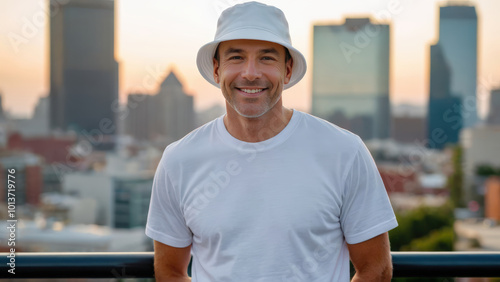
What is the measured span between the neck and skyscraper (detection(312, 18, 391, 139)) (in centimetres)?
3977

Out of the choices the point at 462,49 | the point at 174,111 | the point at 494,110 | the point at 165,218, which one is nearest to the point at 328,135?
the point at 165,218

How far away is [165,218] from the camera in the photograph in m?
1.26

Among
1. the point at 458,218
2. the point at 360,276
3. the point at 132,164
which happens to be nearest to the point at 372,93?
the point at 458,218

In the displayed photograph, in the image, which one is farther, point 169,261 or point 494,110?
point 494,110

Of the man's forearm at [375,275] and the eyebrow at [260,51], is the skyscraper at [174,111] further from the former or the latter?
the man's forearm at [375,275]

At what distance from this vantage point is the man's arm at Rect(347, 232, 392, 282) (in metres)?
1.18

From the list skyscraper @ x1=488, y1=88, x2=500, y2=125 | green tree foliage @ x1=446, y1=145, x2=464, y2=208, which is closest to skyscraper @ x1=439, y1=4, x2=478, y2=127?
skyscraper @ x1=488, y1=88, x2=500, y2=125

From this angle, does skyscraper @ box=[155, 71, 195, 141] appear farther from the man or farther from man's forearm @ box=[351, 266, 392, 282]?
man's forearm @ box=[351, 266, 392, 282]

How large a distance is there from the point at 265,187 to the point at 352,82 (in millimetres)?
45344

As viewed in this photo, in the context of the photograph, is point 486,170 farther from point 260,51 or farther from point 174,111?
point 260,51

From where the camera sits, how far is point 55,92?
147 ft

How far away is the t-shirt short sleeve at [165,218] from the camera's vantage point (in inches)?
49.2

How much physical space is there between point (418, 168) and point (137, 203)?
832 inches

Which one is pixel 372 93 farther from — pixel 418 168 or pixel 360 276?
pixel 360 276
